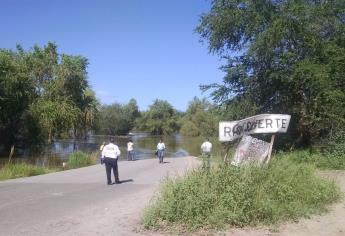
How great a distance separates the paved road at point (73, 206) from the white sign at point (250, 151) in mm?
1109

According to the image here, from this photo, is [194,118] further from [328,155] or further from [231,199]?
[231,199]

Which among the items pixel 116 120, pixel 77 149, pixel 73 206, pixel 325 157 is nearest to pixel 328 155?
pixel 325 157

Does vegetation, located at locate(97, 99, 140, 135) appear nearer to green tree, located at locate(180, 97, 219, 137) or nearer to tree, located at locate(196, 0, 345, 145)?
green tree, located at locate(180, 97, 219, 137)

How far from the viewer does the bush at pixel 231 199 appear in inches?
333

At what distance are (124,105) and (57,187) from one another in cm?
12860

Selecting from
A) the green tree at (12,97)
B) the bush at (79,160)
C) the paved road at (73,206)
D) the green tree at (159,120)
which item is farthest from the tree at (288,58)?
the green tree at (159,120)

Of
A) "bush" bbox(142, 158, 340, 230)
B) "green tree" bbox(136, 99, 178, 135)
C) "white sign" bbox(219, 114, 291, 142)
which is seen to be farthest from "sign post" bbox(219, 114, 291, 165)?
"green tree" bbox(136, 99, 178, 135)

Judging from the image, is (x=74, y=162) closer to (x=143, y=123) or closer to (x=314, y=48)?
(x=314, y=48)

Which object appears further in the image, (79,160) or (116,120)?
(116,120)

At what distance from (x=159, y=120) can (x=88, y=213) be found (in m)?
124

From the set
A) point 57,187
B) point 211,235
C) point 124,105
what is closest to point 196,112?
point 124,105

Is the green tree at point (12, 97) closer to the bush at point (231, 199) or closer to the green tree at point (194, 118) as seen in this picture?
the bush at point (231, 199)

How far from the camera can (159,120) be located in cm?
13462

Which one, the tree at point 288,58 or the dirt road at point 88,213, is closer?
the dirt road at point 88,213
